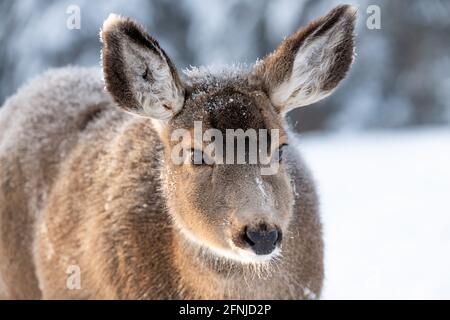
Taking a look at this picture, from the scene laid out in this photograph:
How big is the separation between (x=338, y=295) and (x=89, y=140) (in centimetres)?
264

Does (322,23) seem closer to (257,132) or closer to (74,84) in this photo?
(257,132)

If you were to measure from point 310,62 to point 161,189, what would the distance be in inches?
48.8

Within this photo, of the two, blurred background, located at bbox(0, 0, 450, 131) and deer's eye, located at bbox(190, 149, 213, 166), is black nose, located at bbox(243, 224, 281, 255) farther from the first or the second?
blurred background, located at bbox(0, 0, 450, 131)

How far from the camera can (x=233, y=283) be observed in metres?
5.38

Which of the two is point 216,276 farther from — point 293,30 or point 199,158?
point 293,30

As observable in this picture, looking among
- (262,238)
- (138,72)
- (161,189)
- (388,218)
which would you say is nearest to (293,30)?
(388,218)

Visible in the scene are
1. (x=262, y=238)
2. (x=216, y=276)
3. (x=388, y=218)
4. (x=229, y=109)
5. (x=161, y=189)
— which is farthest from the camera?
(x=388, y=218)

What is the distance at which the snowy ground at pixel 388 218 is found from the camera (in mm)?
7859

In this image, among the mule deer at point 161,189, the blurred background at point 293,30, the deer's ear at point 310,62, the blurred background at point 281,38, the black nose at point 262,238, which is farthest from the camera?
the blurred background at point 281,38

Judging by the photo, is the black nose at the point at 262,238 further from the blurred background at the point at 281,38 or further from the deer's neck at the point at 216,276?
the blurred background at the point at 281,38

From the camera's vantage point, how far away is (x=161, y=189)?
565 cm

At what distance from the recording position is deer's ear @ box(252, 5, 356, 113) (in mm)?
5172

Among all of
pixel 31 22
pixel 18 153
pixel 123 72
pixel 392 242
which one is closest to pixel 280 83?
pixel 123 72

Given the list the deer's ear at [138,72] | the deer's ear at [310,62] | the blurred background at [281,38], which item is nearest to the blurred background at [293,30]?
the blurred background at [281,38]
